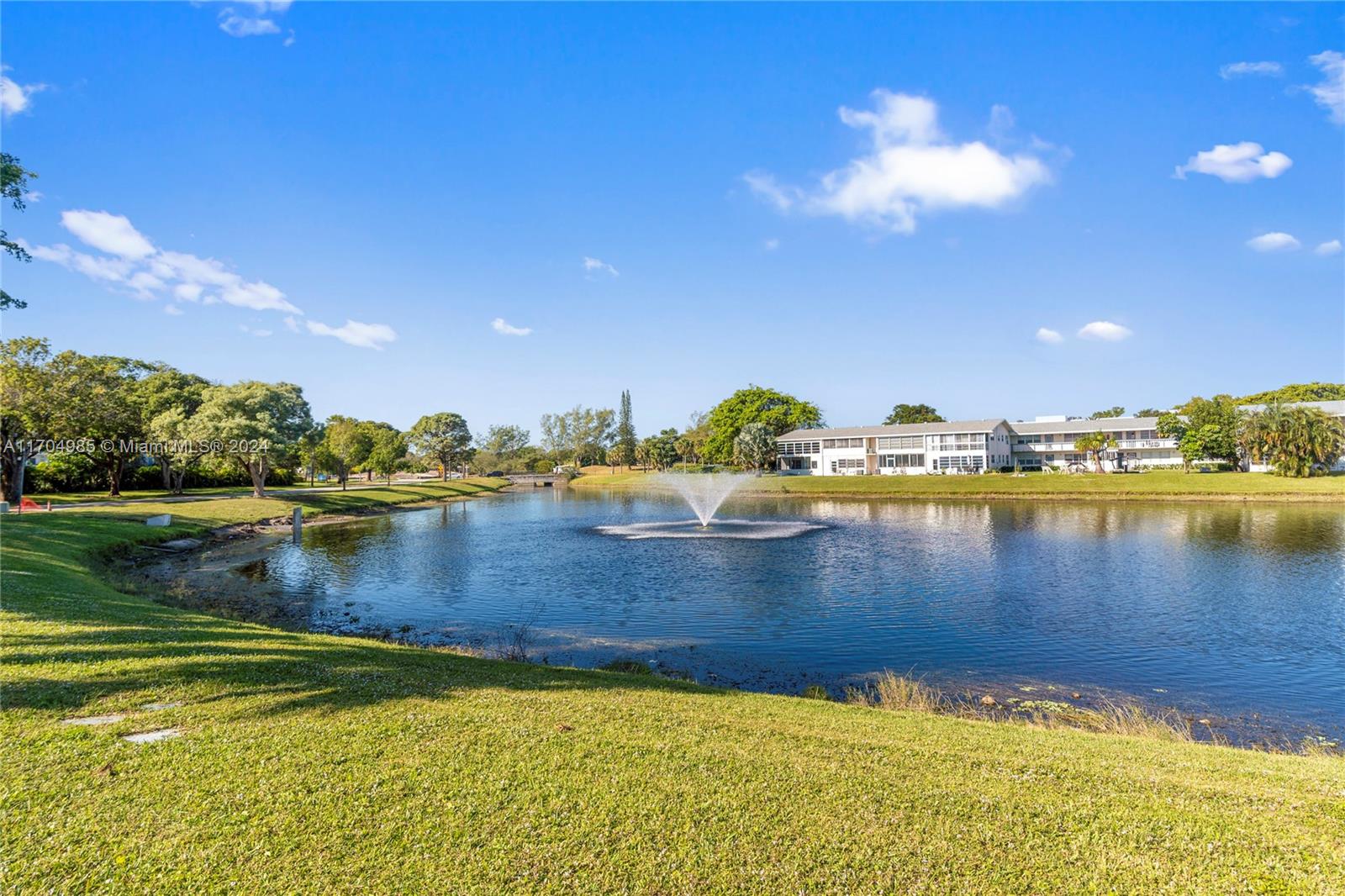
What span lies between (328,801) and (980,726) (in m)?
9.22

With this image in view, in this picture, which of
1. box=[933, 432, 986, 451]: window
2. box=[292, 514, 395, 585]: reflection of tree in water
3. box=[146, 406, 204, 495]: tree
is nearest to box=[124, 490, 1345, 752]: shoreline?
box=[292, 514, 395, 585]: reflection of tree in water

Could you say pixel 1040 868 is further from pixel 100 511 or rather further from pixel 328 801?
pixel 100 511

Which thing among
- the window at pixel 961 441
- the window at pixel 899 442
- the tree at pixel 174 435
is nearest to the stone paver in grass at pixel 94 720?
the tree at pixel 174 435

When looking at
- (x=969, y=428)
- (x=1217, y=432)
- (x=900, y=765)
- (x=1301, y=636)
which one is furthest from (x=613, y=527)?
(x=1217, y=432)

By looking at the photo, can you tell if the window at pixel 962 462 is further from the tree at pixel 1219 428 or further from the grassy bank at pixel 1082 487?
the tree at pixel 1219 428

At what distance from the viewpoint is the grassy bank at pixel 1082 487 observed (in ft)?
200

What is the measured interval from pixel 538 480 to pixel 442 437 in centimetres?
1929

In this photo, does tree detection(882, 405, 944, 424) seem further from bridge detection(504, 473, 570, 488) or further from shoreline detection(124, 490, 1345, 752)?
shoreline detection(124, 490, 1345, 752)

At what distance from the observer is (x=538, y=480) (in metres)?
124

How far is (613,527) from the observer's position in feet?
161

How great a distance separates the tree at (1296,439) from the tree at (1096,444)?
738 inches

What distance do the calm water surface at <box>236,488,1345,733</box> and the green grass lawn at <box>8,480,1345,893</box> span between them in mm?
6770

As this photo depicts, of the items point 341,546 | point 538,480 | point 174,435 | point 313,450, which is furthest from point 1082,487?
point 538,480

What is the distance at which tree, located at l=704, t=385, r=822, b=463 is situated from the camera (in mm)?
115312
